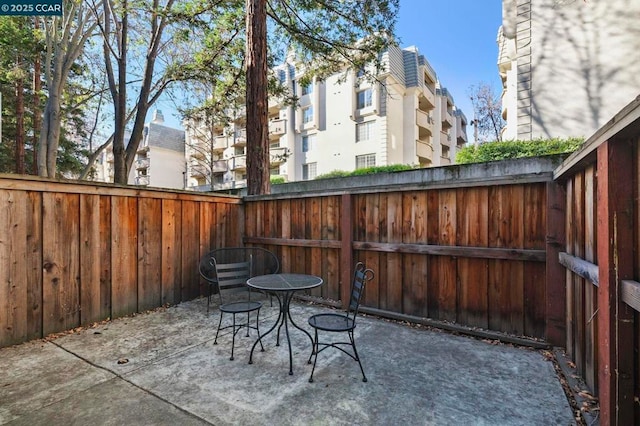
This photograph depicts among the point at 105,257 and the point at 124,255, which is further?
the point at 124,255

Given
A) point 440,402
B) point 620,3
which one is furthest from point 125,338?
point 620,3

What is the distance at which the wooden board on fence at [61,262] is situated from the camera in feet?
10.6

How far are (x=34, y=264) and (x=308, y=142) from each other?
17.0 meters

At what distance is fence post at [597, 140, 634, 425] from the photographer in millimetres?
1457

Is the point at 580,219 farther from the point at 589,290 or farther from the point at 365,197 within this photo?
the point at 365,197

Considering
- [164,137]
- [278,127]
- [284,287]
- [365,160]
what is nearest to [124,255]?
[284,287]

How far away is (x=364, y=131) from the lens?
17.0 m

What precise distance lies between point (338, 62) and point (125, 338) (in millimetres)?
7247

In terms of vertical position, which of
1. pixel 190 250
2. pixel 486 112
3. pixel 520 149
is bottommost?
pixel 190 250

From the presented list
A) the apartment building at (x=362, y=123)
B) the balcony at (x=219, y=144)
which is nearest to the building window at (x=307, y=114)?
the apartment building at (x=362, y=123)

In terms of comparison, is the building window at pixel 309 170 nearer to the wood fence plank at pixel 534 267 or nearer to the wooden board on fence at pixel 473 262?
the wooden board on fence at pixel 473 262

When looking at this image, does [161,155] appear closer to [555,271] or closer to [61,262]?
[61,262]

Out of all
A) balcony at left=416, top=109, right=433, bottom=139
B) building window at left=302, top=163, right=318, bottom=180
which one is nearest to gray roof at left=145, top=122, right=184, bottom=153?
building window at left=302, top=163, right=318, bottom=180

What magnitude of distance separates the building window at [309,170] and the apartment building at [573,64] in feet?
41.7
